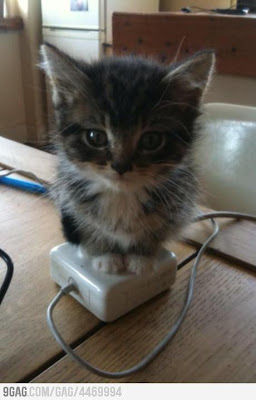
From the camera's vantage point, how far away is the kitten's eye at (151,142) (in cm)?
54

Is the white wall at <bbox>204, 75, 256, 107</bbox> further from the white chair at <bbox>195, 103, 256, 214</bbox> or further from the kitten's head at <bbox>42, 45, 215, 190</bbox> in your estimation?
the kitten's head at <bbox>42, 45, 215, 190</bbox>

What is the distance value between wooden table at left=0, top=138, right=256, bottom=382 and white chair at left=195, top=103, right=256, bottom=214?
0.34 meters

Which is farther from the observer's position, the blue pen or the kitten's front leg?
the blue pen

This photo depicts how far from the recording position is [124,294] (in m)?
0.54

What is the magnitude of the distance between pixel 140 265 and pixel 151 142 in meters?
0.18

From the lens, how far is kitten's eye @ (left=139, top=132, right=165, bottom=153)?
54cm

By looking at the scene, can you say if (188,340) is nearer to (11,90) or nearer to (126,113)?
(126,113)

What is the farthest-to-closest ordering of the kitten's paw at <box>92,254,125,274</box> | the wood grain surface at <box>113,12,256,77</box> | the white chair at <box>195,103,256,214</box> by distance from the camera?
1. the wood grain surface at <box>113,12,256,77</box>
2. the white chair at <box>195,103,256,214</box>
3. the kitten's paw at <box>92,254,125,274</box>

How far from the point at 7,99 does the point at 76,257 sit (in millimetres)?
2671

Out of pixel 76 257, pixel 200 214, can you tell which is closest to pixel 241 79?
pixel 200 214

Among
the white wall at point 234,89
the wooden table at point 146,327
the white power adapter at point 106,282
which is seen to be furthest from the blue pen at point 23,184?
the white wall at point 234,89

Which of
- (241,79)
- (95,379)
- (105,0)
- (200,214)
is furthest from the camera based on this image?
(105,0)

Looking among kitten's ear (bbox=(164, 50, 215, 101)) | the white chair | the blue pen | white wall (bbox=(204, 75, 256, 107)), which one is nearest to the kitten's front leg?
kitten's ear (bbox=(164, 50, 215, 101))

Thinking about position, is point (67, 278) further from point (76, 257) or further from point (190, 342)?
point (190, 342)
